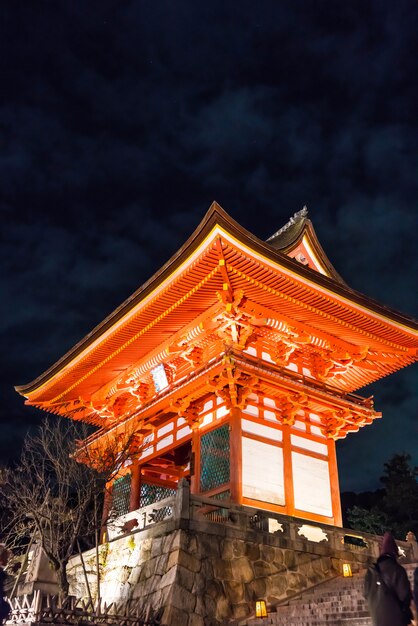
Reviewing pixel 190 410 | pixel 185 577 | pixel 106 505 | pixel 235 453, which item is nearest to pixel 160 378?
pixel 190 410

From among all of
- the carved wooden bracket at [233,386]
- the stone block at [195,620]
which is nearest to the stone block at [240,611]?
the stone block at [195,620]

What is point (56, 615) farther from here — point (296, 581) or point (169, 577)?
point (296, 581)

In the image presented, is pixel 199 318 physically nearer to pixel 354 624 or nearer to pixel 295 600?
pixel 295 600

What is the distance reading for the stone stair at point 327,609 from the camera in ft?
35.4

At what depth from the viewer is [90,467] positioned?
1673 centimetres

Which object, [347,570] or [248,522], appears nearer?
[248,522]

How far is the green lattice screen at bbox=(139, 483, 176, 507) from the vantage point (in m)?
21.1

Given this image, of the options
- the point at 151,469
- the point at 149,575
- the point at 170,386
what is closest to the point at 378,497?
the point at 151,469

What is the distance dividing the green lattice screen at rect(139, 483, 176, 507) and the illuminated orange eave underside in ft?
14.3

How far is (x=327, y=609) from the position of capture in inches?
457

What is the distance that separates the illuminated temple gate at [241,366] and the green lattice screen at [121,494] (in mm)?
65

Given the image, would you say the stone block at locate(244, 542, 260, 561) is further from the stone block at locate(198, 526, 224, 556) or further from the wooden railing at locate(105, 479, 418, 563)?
the stone block at locate(198, 526, 224, 556)

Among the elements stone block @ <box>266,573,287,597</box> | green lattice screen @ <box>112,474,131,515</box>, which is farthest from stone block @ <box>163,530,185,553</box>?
green lattice screen @ <box>112,474,131,515</box>

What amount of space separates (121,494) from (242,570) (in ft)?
27.4
